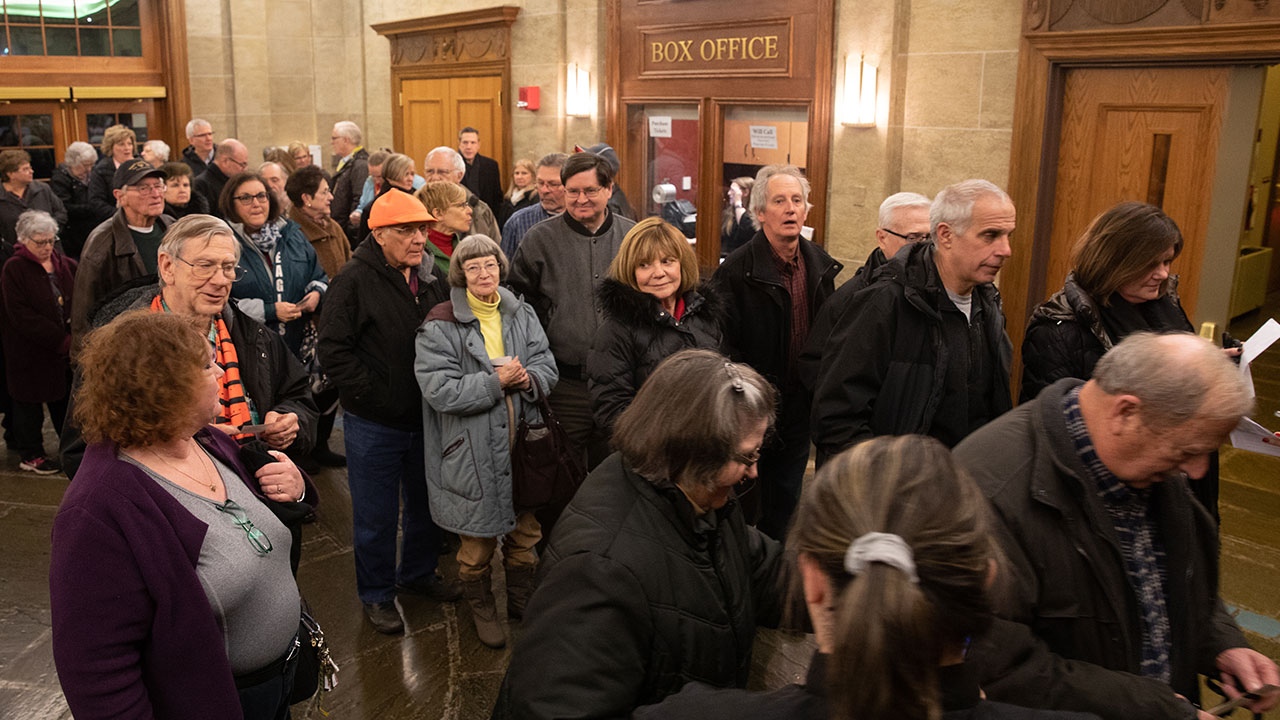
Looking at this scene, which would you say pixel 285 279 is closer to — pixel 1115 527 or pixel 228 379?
pixel 228 379

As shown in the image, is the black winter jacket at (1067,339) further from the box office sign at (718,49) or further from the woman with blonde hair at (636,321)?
the box office sign at (718,49)

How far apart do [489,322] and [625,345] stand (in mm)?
658

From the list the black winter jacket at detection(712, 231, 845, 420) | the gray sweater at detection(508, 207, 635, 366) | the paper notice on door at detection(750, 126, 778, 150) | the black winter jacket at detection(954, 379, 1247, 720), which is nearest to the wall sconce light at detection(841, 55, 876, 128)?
the paper notice on door at detection(750, 126, 778, 150)

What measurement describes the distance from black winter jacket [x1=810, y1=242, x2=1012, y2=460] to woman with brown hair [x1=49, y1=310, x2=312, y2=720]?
67.9 inches

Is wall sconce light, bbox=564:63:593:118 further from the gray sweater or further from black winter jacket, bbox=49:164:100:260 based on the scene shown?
the gray sweater

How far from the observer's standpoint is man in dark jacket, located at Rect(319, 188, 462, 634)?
3906 mm

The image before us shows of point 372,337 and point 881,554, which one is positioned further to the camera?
point 372,337

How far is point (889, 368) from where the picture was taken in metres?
3.13

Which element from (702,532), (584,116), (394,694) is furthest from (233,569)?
(584,116)

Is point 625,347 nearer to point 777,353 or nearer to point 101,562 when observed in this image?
point 777,353

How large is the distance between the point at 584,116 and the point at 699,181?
1.65 meters

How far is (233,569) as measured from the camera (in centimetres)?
221

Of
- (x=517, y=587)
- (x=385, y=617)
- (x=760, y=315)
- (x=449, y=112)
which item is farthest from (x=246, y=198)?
(x=449, y=112)

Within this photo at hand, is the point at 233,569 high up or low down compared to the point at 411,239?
down
